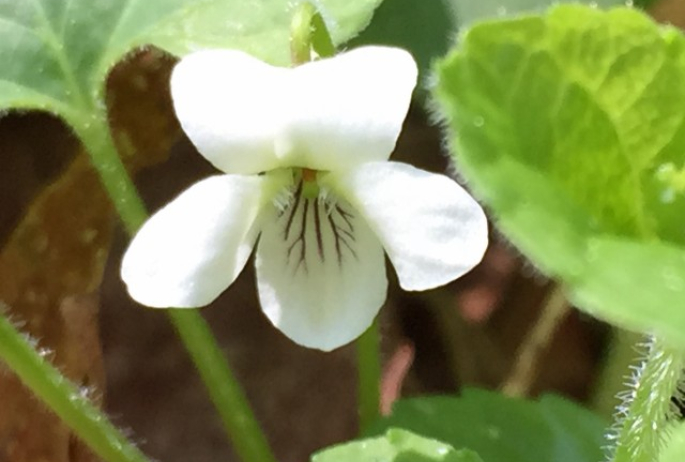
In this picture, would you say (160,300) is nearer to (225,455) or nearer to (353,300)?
(353,300)

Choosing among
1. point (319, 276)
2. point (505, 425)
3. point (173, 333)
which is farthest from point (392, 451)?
point (173, 333)

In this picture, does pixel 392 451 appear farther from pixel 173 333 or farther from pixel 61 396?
pixel 173 333

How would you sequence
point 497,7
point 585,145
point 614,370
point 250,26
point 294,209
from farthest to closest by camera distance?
point 614,370, point 497,7, point 250,26, point 294,209, point 585,145

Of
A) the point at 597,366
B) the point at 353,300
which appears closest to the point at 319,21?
the point at 353,300

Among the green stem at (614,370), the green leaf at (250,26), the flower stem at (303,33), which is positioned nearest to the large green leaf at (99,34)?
the green leaf at (250,26)

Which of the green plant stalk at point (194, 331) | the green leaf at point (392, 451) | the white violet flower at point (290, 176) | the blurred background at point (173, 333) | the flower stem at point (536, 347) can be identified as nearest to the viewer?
the white violet flower at point (290, 176)

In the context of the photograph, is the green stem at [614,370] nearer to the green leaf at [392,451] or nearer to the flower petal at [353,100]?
the green leaf at [392,451]
